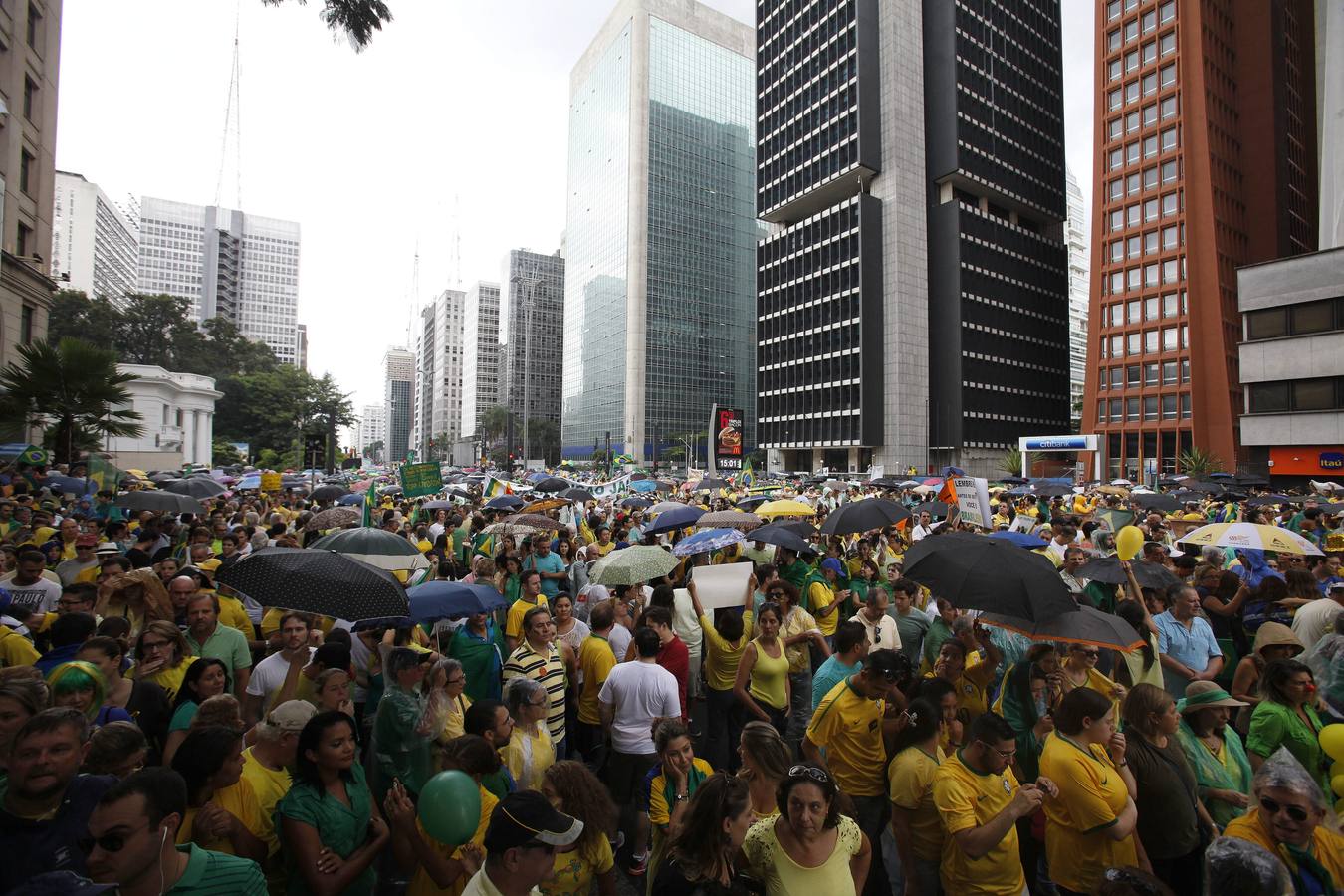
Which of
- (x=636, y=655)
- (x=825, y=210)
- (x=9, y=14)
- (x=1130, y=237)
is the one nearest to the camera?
(x=636, y=655)

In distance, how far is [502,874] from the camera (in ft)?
8.44

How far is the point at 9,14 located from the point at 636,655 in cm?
3457

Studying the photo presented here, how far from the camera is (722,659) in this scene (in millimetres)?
6117

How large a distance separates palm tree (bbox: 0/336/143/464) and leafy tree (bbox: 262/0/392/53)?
45.8 ft

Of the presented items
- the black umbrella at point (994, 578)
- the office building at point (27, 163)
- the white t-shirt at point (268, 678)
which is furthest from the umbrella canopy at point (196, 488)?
the office building at point (27, 163)

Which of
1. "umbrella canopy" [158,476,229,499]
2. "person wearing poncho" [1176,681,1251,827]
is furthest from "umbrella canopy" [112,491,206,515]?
"person wearing poncho" [1176,681,1251,827]

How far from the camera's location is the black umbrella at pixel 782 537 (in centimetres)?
884

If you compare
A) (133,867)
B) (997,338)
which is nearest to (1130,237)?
(997,338)

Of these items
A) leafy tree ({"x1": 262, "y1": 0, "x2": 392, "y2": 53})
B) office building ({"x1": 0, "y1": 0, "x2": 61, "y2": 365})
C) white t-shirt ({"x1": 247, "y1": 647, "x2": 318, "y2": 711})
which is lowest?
white t-shirt ({"x1": 247, "y1": 647, "x2": 318, "y2": 711})

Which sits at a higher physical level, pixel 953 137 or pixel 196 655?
pixel 953 137

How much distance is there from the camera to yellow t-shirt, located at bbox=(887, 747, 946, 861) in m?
3.99

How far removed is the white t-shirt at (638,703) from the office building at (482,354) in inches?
5761

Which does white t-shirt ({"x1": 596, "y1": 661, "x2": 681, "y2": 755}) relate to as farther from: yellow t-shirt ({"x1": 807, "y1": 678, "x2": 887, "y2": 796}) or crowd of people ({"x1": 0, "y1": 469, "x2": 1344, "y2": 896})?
yellow t-shirt ({"x1": 807, "y1": 678, "x2": 887, "y2": 796})

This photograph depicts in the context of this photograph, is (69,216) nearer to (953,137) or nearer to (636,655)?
(953,137)
